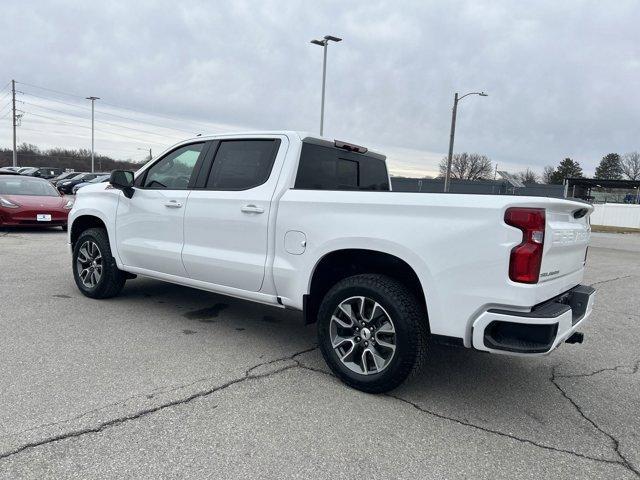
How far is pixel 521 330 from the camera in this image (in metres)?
3.02

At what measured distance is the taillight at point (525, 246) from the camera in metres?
2.97

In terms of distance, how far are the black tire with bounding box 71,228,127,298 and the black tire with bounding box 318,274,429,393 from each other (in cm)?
308

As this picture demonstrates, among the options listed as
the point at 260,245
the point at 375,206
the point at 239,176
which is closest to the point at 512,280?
the point at 375,206

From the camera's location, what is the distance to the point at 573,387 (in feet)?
13.0

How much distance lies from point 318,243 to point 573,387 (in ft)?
7.50

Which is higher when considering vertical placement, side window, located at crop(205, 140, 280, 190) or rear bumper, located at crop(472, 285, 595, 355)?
side window, located at crop(205, 140, 280, 190)

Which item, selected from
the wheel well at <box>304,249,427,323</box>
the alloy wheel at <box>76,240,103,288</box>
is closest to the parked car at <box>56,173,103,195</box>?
the alloy wheel at <box>76,240,103,288</box>

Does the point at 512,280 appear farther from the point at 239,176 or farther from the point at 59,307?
the point at 59,307

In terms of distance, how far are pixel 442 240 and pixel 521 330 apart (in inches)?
28.0

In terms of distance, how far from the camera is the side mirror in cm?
530

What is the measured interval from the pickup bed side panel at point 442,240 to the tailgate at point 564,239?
55 mm

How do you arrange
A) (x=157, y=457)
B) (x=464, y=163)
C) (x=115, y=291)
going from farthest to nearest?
(x=464, y=163) < (x=115, y=291) < (x=157, y=457)

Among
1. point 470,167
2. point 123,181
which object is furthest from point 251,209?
point 470,167

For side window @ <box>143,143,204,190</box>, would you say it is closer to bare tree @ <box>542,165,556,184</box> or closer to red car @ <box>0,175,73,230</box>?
red car @ <box>0,175,73,230</box>
